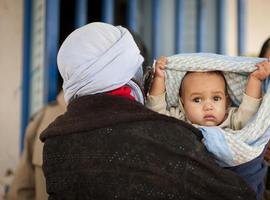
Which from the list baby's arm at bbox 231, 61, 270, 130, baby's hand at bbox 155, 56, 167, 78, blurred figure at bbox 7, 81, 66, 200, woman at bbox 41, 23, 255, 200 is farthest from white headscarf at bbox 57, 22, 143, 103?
blurred figure at bbox 7, 81, 66, 200

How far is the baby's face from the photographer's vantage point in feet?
3.96

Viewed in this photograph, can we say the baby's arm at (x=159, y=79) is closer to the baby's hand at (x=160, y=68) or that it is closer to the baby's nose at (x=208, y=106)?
the baby's hand at (x=160, y=68)

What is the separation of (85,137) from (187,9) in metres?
1.76

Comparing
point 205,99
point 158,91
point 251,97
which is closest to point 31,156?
point 158,91

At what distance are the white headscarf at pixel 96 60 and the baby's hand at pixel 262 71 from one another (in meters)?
0.34

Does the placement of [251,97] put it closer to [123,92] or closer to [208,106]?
[208,106]

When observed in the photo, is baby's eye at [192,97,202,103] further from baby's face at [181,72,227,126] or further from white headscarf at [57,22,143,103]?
white headscarf at [57,22,143,103]

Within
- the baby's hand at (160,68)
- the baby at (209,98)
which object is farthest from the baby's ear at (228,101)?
the baby's hand at (160,68)

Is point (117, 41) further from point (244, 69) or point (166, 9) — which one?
point (166, 9)

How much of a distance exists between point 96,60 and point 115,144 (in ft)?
0.72

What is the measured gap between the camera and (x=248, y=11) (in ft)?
9.42

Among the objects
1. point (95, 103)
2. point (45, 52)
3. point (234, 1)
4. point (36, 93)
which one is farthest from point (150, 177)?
point (234, 1)

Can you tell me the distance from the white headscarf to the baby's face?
0.22 meters

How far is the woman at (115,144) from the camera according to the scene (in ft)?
3.26
